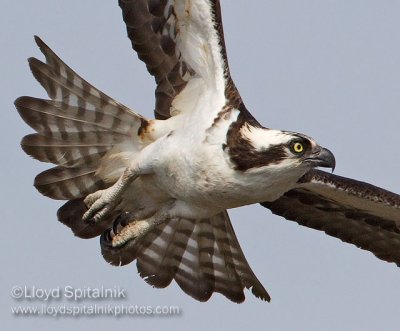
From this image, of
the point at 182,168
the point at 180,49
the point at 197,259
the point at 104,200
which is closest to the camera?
the point at 182,168

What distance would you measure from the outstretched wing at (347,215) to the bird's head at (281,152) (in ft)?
5.90

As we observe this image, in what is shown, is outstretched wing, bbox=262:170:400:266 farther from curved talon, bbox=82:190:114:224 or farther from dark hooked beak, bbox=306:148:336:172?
curved talon, bbox=82:190:114:224

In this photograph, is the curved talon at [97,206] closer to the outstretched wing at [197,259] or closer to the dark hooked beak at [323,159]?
the outstretched wing at [197,259]

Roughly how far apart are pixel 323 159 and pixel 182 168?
1535 mm

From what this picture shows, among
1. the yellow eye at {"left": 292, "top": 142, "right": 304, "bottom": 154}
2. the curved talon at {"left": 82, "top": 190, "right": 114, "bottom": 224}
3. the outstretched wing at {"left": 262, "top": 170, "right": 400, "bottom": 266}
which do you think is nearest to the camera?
the yellow eye at {"left": 292, "top": 142, "right": 304, "bottom": 154}

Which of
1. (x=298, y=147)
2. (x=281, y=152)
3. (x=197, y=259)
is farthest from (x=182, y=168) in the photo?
(x=197, y=259)

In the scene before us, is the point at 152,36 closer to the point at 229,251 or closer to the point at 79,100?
the point at 79,100

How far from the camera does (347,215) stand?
17.2 meters

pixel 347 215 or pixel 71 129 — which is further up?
pixel 71 129

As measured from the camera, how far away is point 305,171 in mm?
14680

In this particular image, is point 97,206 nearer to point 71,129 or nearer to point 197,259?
point 71,129

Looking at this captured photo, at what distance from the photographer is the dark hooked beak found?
14508 mm

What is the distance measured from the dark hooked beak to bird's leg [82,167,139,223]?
2.33 meters

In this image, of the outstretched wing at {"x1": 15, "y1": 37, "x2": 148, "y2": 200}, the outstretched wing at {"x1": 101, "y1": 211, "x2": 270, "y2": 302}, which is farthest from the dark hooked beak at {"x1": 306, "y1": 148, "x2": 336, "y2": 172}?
the outstretched wing at {"x1": 101, "y1": 211, "x2": 270, "y2": 302}
